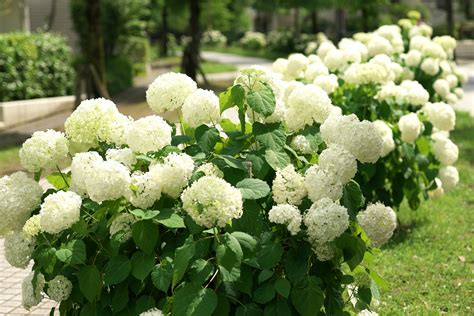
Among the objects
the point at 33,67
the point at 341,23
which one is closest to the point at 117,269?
the point at 33,67

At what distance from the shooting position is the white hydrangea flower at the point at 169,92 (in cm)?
404

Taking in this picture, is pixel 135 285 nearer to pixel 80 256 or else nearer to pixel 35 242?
pixel 80 256

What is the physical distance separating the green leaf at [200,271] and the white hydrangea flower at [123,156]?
0.68 metres

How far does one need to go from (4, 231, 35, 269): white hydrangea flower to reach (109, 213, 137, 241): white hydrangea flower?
50 cm

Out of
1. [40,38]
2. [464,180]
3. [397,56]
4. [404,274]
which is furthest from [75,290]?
[40,38]

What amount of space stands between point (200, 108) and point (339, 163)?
28.7 inches

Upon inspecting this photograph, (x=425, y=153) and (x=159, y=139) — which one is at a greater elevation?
(x=159, y=139)

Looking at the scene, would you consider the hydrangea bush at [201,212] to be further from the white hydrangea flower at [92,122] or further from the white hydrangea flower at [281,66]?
the white hydrangea flower at [281,66]

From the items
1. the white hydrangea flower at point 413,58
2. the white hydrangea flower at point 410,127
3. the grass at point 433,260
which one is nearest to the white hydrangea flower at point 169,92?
the grass at point 433,260

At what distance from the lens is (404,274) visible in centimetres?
657

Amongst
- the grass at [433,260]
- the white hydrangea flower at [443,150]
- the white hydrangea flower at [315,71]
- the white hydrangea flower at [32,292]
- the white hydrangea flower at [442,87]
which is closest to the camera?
the white hydrangea flower at [32,292]

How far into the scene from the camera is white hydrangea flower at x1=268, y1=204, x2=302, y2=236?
3551 millimetres

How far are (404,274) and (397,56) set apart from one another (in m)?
3.17

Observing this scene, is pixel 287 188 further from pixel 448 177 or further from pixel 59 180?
pixel 448 177
